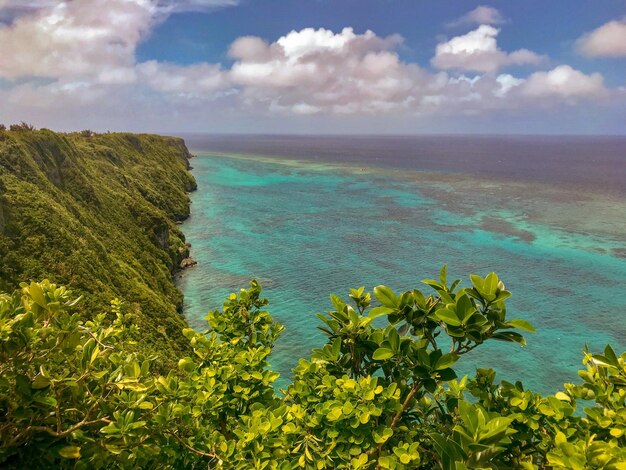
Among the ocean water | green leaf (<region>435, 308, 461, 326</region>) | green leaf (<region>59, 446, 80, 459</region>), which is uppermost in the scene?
green leaf (<region>435, 308, 461, 326</region>)

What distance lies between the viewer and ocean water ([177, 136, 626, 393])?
37.1 meters

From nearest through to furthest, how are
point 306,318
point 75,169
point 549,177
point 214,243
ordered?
1. point 306,318
2. point 75,169
3. point 214,243
4. point 549,177

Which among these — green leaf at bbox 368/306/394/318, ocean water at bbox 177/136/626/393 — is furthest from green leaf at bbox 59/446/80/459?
ocean water at bbox 177/136/626/393

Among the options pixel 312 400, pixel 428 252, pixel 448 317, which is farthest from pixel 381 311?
pixel 428 252

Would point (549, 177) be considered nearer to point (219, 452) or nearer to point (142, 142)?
point (142, 142)

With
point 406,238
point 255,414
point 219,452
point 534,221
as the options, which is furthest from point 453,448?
point 534,221

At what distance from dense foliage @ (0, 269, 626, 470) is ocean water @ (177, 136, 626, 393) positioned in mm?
27606

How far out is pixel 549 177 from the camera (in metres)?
145

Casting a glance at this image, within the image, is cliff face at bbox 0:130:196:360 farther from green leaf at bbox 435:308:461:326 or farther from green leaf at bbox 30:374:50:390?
green leaf at bbox 435:308:461:326

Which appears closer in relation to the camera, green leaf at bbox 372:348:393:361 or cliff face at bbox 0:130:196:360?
green leaf at bbox 372:348:393:361

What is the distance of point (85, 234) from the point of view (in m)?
34.8

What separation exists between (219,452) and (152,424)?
988 millimetres

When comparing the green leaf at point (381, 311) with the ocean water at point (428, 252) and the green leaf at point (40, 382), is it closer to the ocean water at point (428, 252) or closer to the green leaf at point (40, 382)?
the green leaf at point (40, 382)

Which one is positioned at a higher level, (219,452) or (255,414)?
(255,414)
